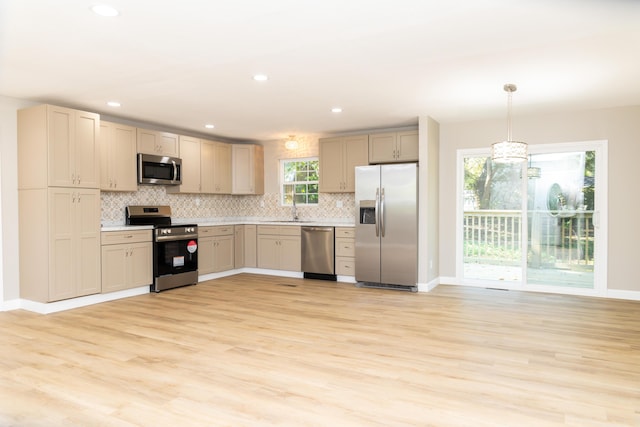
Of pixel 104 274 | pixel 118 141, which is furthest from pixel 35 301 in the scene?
pixel 118 141

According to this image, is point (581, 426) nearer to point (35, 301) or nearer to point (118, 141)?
point (35, 301)

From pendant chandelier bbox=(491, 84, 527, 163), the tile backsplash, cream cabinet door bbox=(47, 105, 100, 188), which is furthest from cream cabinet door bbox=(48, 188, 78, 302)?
pendant chandelier bbox=(491, 84, 527, 163)

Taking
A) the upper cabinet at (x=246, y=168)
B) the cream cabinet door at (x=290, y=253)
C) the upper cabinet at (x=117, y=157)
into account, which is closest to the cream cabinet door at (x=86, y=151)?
the upper cabinet at (x=117, y=157)

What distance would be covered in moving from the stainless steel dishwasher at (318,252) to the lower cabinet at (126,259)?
2.26 m

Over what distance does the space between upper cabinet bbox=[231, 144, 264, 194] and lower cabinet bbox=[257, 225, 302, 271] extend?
2.68 feet

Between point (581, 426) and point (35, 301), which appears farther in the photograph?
point (35, 301)

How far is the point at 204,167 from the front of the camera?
6867 mm

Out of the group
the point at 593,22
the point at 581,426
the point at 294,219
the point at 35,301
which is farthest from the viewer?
the point at 294,219

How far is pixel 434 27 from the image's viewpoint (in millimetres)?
2861

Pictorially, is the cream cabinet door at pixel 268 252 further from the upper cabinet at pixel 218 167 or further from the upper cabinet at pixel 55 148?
the upper cabinet at pixel 55 148

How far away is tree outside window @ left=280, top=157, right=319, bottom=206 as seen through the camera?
748 cm

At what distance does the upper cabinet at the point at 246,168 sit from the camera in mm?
7477

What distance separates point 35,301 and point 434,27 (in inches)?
187

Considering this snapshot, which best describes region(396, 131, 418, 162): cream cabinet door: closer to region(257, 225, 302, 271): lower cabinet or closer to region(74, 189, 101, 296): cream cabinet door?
region(257, 225, 302, 271): lower cabinet
